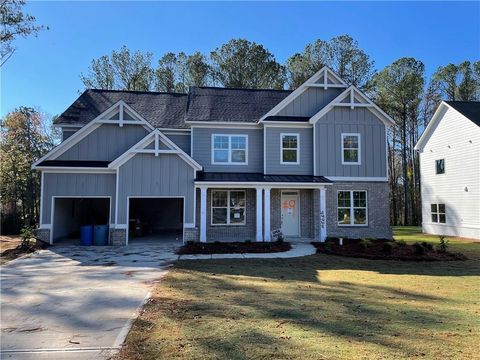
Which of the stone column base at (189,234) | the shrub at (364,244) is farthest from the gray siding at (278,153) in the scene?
the stone column base at (189,234)

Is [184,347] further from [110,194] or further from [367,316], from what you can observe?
[110,194]

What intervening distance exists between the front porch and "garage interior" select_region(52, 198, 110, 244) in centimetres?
601

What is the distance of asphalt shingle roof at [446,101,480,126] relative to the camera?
2304 cm

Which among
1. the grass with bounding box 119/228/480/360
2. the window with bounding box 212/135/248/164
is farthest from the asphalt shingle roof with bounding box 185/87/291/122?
the grass with bounding box 119/228/480/360

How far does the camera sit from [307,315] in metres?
6.52

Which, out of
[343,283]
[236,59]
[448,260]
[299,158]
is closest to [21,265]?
[343,283]

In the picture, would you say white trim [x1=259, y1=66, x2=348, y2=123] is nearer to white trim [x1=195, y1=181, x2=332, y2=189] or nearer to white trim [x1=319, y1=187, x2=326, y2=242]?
white trim [x1=195, y1=181, x2=332, y2=189]

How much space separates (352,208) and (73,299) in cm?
1463

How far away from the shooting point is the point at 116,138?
723 inches

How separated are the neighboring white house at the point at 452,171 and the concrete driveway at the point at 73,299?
1902cm

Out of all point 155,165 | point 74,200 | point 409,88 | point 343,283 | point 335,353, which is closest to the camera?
point 335,353

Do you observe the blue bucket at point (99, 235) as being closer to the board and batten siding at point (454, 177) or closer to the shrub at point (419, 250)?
the shrub at point (419, 250)

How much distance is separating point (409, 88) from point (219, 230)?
84.2ft

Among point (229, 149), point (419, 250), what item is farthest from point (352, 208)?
point (229, 149)
